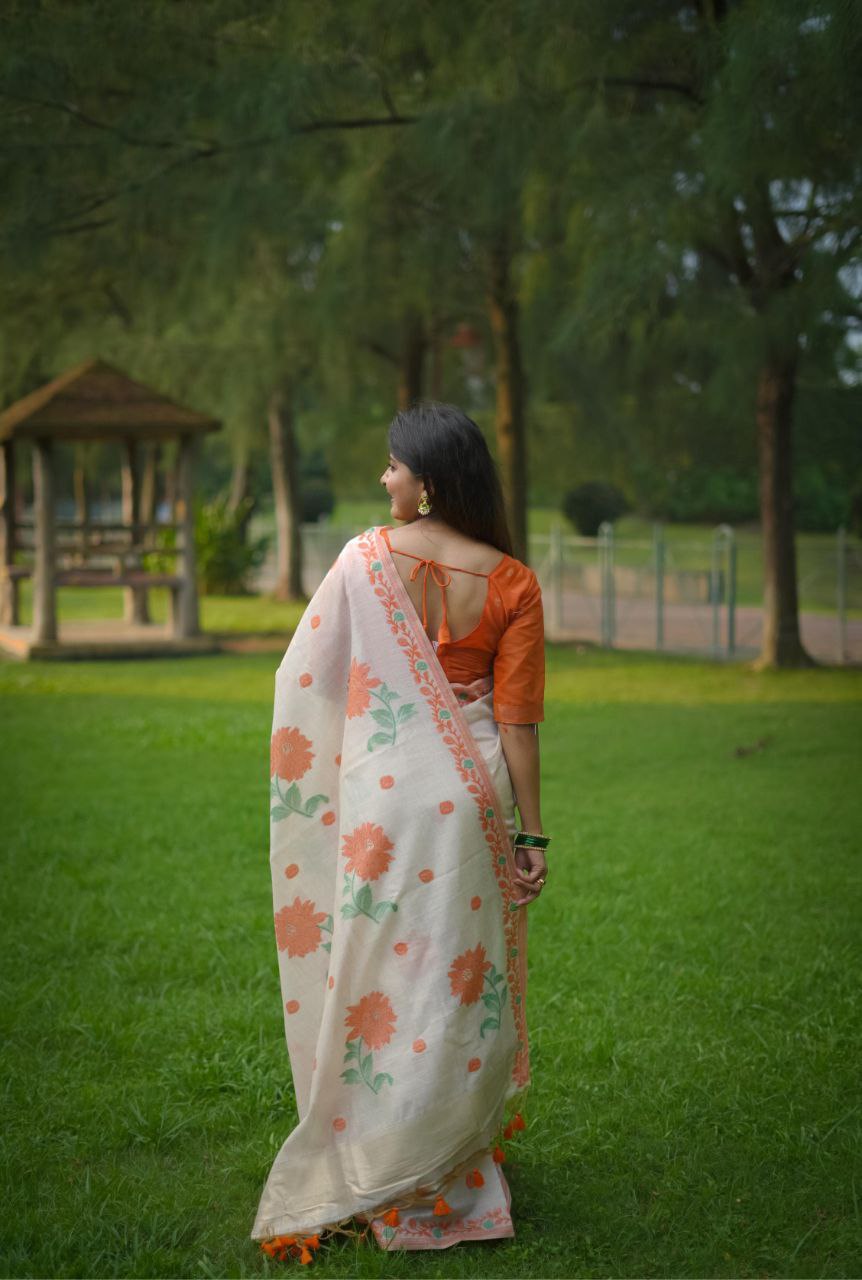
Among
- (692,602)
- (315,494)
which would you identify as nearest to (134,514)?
(692,602)

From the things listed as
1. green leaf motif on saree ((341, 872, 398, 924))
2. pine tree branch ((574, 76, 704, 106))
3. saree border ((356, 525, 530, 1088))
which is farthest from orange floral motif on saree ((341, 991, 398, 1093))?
pine tree branch ((574, 76, 704, 106))

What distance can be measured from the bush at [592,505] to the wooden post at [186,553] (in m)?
15.1

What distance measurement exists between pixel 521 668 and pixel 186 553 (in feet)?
39.5

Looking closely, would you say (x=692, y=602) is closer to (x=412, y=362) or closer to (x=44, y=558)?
(x=412, y=362)

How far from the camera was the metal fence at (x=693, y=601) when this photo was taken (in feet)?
47.6

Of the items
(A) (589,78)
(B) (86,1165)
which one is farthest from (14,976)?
(A) (589,78)

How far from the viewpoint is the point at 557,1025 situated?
13.5 feet

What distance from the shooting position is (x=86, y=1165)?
328 centimetres

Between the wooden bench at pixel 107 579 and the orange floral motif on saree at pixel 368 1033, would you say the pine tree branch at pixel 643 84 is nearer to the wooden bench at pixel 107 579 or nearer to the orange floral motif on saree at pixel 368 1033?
the orange floral motif on saree at pixel 368 1033

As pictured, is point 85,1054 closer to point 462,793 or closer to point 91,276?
point 462,793

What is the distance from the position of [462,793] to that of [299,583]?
18.5 meters

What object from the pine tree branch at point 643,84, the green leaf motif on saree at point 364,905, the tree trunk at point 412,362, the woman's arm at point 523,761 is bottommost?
the green leaf motif on saree at point 364,905

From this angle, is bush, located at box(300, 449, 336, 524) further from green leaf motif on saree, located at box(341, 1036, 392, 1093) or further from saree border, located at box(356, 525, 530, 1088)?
green leaf motif on saree, located at box(341, 1036, 392, 1093)

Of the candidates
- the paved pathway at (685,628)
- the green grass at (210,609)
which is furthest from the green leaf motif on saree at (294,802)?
the green grass at (210,609)
